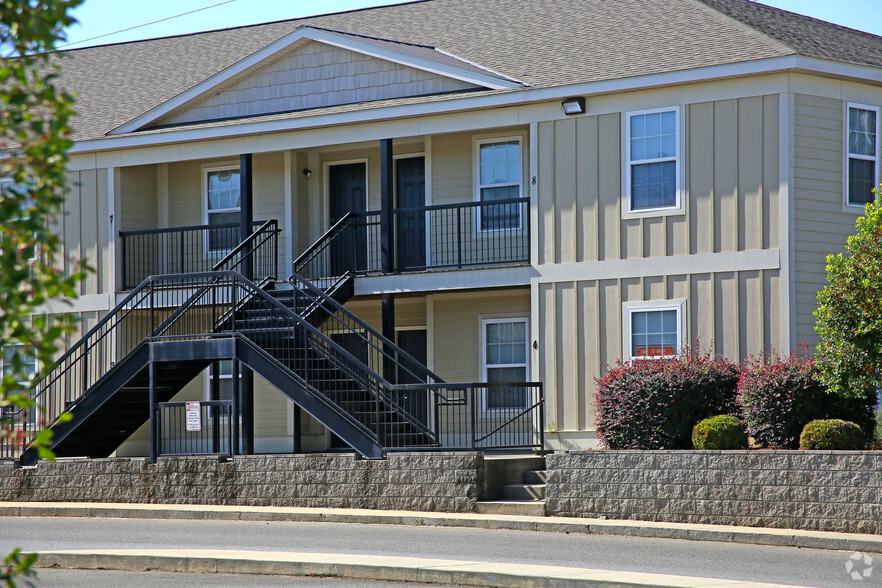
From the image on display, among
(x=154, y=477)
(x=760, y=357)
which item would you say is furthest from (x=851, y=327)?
(x=154, y=477)

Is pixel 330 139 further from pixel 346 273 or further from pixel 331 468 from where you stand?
pixel 331 468

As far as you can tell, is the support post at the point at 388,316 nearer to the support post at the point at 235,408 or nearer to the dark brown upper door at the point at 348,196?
the dark brown upper door at the point at 348,196

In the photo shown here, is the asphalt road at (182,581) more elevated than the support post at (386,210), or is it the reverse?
the support post at (386,210)

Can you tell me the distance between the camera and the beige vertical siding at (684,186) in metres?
16.9

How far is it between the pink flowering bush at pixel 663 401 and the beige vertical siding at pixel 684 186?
7.68ft

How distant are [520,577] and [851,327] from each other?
6.11 m

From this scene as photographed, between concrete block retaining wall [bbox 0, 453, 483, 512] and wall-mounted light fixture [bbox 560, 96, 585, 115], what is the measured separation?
230 inches

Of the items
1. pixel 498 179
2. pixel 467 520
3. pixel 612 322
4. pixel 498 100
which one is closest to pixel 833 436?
pixel 467 520

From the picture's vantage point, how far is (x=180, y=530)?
15062mm

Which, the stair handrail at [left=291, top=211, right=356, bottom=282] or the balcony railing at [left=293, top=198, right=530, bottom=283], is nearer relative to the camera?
the balcony railing at [left=293, top=198, right=530, bottom=283]

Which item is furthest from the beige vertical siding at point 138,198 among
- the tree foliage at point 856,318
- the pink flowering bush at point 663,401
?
the tree foliage at point 856,318

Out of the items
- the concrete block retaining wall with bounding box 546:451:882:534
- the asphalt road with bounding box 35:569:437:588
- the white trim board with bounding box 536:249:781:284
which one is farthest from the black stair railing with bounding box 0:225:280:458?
the asphalt road with bounding box 35:569:437:588

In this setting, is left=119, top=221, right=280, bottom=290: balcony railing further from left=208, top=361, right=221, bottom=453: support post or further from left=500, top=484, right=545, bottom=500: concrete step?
left=500, top=484, right=545, bottom=500: concrete step

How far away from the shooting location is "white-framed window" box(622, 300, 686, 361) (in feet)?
57.3
